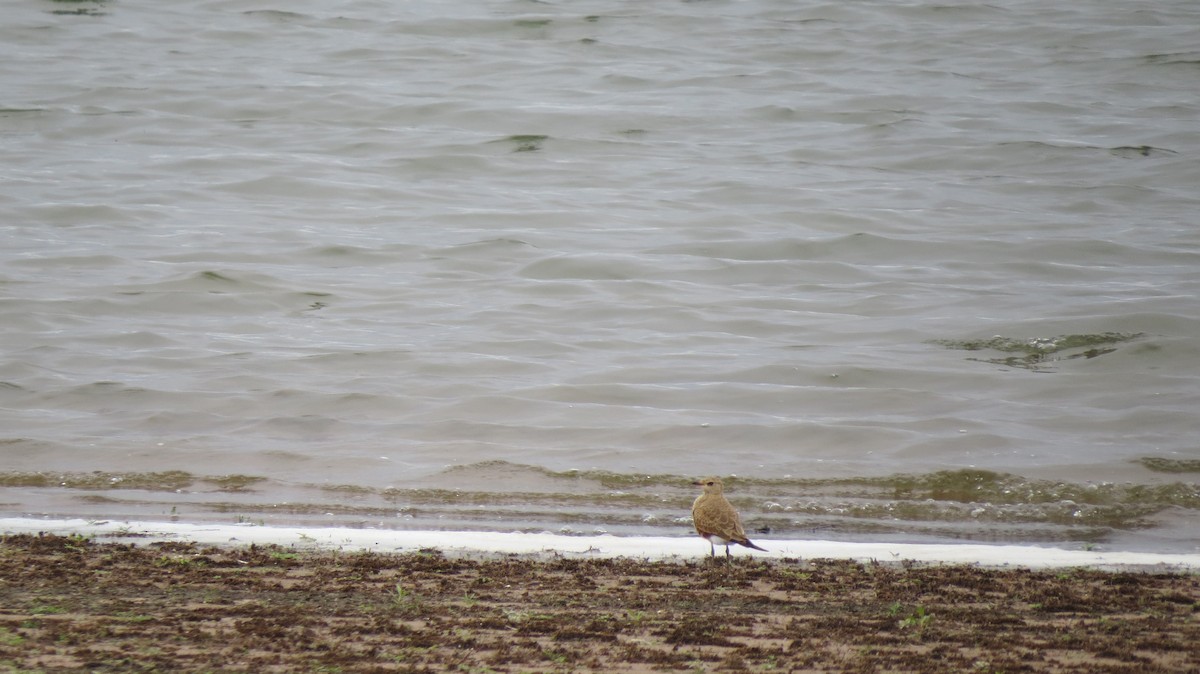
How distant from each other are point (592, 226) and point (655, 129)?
3.79 meters

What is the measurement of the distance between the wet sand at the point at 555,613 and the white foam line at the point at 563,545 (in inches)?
7.3

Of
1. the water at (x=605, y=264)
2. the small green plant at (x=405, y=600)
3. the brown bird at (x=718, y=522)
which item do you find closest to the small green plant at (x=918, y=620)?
the brown bird at (x=718, y=522)

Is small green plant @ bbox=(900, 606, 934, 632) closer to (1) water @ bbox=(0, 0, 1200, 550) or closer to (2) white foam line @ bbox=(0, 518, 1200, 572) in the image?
(2) white foam line @ bbox=(0, 518, 1200, 572)

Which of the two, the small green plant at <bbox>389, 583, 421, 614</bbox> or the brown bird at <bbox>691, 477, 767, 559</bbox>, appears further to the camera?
the brown bird at <bbox>691, 477, 767, 559</bbox>

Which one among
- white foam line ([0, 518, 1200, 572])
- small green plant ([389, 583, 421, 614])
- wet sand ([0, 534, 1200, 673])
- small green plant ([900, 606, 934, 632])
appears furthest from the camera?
white foam line ([0, 518, 1200, 572])

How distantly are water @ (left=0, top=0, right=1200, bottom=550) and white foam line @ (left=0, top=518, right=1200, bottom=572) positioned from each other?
1.88 feet

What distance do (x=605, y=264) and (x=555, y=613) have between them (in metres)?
8.87

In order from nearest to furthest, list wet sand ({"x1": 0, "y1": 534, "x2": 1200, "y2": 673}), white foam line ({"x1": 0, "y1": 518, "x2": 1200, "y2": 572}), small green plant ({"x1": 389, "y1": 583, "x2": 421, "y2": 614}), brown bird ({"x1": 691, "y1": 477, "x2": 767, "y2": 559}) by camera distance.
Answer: wet sand ({"x1": 0, "y1": 534, "x2": 1200, "y2": 673}) < small green plant ({"x1": 389, "y1": 583, "x2": 421, "y2": 614}) < brown bird ({"x1": 691, "y1": 477, "x2": 767, "y2": 559}) < white foam line ({"x1": 0, "y1": 518, "x2": 1200, "y2": 572})

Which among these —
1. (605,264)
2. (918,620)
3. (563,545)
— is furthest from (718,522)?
(605,264)

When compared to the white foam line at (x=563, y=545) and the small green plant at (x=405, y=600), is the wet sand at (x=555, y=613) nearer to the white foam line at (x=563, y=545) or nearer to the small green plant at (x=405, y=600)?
the small green plant at (x=405, y=600)

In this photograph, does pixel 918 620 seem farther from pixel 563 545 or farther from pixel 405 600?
pixel 563 545

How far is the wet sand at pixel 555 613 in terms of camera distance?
384 centimetres

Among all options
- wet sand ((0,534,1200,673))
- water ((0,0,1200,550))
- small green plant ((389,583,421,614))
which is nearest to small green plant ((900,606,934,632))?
wet sand ((0,534,1200,673))

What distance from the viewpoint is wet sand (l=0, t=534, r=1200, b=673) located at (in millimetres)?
3840
